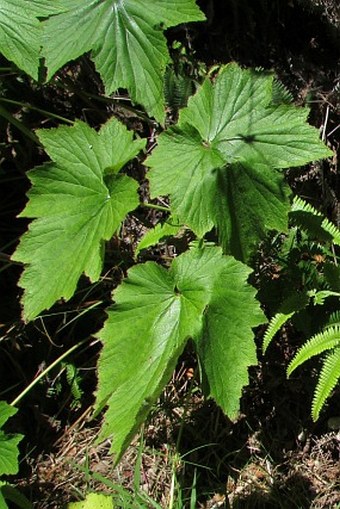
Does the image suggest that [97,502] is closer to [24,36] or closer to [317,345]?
[317,345]

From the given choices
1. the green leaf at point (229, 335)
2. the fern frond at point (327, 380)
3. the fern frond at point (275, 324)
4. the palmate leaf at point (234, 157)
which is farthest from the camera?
the fern frond at point (275, 324)

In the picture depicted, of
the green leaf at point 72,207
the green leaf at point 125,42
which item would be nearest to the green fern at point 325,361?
the green leaf at point 72,207

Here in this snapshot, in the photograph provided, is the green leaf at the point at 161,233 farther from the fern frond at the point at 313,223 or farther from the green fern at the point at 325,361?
the green fern at the point at 325,361

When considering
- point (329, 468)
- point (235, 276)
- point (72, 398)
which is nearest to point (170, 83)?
point (235, 276)

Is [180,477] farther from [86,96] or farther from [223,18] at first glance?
[223,18]

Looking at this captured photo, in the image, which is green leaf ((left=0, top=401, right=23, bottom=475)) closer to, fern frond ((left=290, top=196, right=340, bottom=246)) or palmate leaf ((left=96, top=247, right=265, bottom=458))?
palmate leaf ((left=96, top=247, right=265, bottom=458))

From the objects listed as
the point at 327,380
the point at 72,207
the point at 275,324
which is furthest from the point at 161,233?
the point at 327,380
